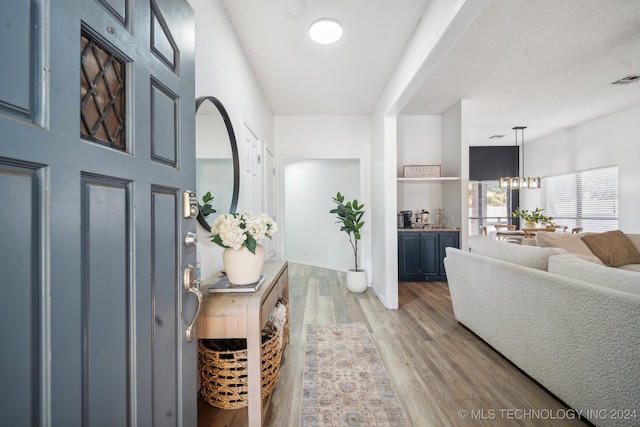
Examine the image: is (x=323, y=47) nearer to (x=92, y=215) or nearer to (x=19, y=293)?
(x=92, y=215)

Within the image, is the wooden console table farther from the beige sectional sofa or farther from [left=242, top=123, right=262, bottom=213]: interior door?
the beige sectional sofa

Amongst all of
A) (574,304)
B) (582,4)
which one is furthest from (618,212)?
(574,304)

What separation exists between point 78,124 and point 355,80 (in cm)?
324

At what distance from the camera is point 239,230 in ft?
4.91

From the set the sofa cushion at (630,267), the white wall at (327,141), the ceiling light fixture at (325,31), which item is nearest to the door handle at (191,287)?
the ceiling light fixture at (325,31)

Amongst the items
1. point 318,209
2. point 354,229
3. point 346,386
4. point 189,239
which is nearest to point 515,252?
point 346,386

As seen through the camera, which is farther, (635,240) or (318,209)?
(318,209)

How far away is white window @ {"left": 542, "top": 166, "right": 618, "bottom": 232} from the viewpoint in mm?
5305

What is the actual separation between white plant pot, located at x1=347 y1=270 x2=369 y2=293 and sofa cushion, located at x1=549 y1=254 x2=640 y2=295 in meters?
2.44

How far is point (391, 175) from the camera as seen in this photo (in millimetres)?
3492

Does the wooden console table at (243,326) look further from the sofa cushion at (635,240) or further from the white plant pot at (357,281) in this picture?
the sofa cushion at (635,240)

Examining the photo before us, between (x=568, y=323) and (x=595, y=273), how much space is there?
0.31m

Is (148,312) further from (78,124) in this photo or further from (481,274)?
(481,274)

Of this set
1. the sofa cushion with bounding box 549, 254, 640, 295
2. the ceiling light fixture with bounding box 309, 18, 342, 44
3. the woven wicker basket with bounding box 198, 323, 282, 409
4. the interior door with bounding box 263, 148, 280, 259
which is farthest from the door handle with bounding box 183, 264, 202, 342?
the interior door with bounding box 263, 148, 280, 259
